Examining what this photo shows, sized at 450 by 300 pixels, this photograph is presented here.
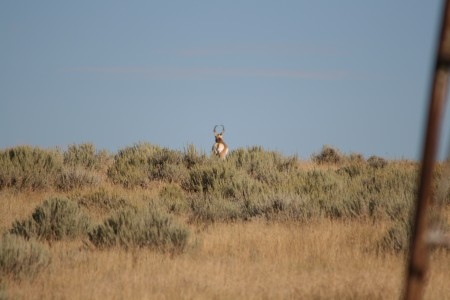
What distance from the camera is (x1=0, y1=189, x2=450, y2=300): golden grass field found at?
19.5ft

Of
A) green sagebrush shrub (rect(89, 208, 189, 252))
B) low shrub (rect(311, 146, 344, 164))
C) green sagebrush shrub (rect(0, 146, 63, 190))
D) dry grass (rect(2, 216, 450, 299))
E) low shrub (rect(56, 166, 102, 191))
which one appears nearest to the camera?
dry grass (rect(2, 216, 450, 299))

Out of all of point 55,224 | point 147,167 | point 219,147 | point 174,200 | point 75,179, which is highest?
point 219,147

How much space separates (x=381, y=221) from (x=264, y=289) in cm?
479

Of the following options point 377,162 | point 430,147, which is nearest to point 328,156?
point 377,162

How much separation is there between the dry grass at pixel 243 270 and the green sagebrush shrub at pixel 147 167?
7.85 m

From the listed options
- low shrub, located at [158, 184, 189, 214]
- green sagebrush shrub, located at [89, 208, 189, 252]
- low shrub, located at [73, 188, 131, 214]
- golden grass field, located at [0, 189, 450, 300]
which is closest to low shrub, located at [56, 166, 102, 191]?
low shrub, located at [73, 188, 131, 214]

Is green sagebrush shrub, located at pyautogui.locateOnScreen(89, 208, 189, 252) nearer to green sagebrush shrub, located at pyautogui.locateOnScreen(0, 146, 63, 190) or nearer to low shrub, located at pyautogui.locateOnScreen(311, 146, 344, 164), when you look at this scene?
green sagebrush shrub, located at pyautogui.locateOnScreen(0, 146, 63, 190)

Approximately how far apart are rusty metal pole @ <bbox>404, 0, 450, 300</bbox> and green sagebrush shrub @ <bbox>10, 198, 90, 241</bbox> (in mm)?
8526

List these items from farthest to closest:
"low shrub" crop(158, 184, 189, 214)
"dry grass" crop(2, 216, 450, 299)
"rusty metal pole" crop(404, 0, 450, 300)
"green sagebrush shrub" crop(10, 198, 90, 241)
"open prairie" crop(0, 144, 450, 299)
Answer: "low shrub" crop(158, 184, 189, 214) → "green sagebrush shrub" crop(10, 198, 90, 241) → "open prairie" crop(0, 144, 450, 299) → "dry grass" crop(2, 216, 450, 299) → "rusty metal pole" crop(404, 0, 450, 300)

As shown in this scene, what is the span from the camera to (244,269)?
23.1 ft

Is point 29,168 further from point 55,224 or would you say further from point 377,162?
point 377,162

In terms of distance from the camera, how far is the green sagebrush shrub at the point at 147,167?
1686 centimetres

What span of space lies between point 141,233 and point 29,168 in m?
8.74

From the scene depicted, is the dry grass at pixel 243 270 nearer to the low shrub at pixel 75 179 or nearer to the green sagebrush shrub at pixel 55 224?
the green sagebrush shrub at pixel 55 224
